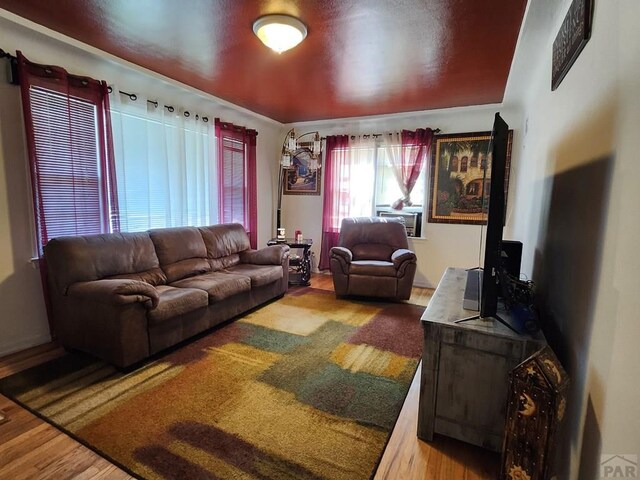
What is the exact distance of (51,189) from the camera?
2.71 metres

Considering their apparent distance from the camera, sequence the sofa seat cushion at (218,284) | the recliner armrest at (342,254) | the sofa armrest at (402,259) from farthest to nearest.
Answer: the recliner armrest at (342,254) < the sofa armrest at (402,259) < the sofa seat cushion at (218,284)

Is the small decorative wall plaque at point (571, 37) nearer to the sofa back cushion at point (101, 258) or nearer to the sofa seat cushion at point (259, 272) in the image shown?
the sofa seat cushion at point (259, 272)

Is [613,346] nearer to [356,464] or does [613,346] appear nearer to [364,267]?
[356,464]

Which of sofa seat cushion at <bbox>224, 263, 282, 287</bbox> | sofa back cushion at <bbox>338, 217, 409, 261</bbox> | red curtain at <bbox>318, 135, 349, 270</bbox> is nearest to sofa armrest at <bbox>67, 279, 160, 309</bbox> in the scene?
sofa seat cushion at <bbox>224, 263, 282, 287</bbox>

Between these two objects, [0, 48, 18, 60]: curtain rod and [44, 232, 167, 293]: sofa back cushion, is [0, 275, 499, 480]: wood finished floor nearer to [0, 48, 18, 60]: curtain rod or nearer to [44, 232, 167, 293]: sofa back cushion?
[44, 232, 167, 293]: sofa back cushion

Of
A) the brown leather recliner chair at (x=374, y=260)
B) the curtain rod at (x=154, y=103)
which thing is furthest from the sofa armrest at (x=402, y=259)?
the curtain rod at (x=154, y=103)

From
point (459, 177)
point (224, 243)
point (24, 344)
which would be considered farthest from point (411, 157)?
point (24, 344)

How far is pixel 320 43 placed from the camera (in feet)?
8.50

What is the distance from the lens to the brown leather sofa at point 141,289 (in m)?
2.34

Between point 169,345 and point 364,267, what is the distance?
2.28 m

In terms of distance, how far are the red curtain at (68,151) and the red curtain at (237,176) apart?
4.77 ft

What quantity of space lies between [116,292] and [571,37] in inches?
121

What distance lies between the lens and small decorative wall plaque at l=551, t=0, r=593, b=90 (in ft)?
4.85

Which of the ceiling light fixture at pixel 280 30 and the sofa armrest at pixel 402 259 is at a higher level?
the ceiling light fixture at pixel 280 30
